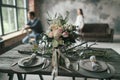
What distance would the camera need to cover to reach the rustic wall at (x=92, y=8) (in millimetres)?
6957

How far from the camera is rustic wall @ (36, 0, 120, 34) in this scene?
22.8 ft

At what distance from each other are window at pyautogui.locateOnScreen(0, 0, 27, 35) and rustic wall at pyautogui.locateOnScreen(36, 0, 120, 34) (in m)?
1.81

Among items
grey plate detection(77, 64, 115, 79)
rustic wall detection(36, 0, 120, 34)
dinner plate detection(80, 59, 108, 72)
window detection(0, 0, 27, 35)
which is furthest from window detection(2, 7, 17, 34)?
grey plate detection(77, 64, 115, 79)

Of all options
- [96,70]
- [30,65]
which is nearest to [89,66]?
[96,70]

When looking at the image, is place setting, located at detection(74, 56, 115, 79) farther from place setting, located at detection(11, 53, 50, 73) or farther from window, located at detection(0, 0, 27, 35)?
window, located at detection(0, 0, 27, 35)

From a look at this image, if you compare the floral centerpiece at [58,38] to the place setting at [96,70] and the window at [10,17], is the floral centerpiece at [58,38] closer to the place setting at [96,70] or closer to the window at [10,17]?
the place setting at [96,70]

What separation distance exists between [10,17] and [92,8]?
13.3ft

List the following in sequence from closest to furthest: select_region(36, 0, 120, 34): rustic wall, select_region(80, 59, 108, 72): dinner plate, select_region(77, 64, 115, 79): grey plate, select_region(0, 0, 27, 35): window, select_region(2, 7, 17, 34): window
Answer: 1. select_region(77, 64, 115, 79): grey plate
2. select_region(80, 59, 108, 72): dinner plate
3. select_region(0, 0, 27, 35): window
4. select_region(2, 7, 17, 34): window
5. select_region(36, 0, 120, 34): rustic wall

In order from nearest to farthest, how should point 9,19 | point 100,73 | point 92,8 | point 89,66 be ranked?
1. point 100,73
2. point 89,66
3. point 9,19
4. point 92,8

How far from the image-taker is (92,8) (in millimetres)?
7035

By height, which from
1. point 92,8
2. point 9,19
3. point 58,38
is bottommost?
point 58,38

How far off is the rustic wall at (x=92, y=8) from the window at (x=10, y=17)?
1.81 metres

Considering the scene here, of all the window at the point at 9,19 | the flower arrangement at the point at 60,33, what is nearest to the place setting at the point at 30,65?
the flower arrangement at the point at 60,33

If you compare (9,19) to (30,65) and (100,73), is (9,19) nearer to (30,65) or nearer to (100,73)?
(30,65)
